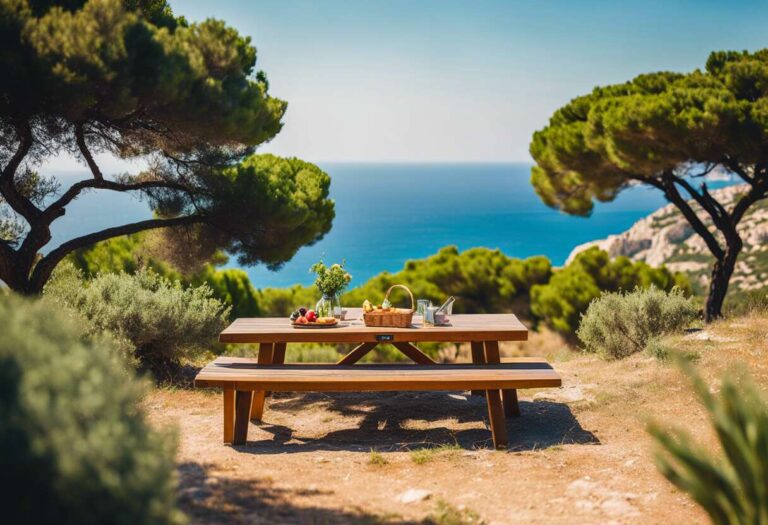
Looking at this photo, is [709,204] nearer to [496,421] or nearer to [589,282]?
[589,282]

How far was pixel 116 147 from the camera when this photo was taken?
25.7 ft

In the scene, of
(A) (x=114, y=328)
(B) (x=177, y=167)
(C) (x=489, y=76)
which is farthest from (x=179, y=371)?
(C) (x=489, y=76)

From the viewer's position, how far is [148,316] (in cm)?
697

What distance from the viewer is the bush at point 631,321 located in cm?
814

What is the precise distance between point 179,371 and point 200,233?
5.38ft

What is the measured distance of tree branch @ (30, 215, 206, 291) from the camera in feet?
24.2

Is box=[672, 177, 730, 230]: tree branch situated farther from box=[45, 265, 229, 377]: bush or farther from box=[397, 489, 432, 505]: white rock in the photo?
box=[397, 489, 432, 505]: white rock

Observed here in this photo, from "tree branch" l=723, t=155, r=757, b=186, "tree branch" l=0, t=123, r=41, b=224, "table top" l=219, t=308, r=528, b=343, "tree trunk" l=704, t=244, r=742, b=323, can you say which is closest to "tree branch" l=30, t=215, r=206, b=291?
"tree branch" l=0, t=123, r=41, b=224

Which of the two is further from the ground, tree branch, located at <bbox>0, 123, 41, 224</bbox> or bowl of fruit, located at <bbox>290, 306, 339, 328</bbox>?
tree branch, located at <bbox>0, 123, 41, 224</bbox>

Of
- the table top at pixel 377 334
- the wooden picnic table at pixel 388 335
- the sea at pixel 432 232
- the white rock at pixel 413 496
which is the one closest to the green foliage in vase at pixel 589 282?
the wooden picnic table at pixel 388 335

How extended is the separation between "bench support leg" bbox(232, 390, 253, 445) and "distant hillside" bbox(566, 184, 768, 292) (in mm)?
23319

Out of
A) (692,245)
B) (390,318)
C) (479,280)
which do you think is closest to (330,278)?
(390,318)

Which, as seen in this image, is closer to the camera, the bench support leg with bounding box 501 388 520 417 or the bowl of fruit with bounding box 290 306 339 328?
the bowl of fruit with bounding box 290 306 339 328

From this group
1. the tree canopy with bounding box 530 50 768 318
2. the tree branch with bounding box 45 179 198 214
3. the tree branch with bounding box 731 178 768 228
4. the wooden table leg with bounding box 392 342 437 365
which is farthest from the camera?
the tree branch with bounding box 731 178 768 228
